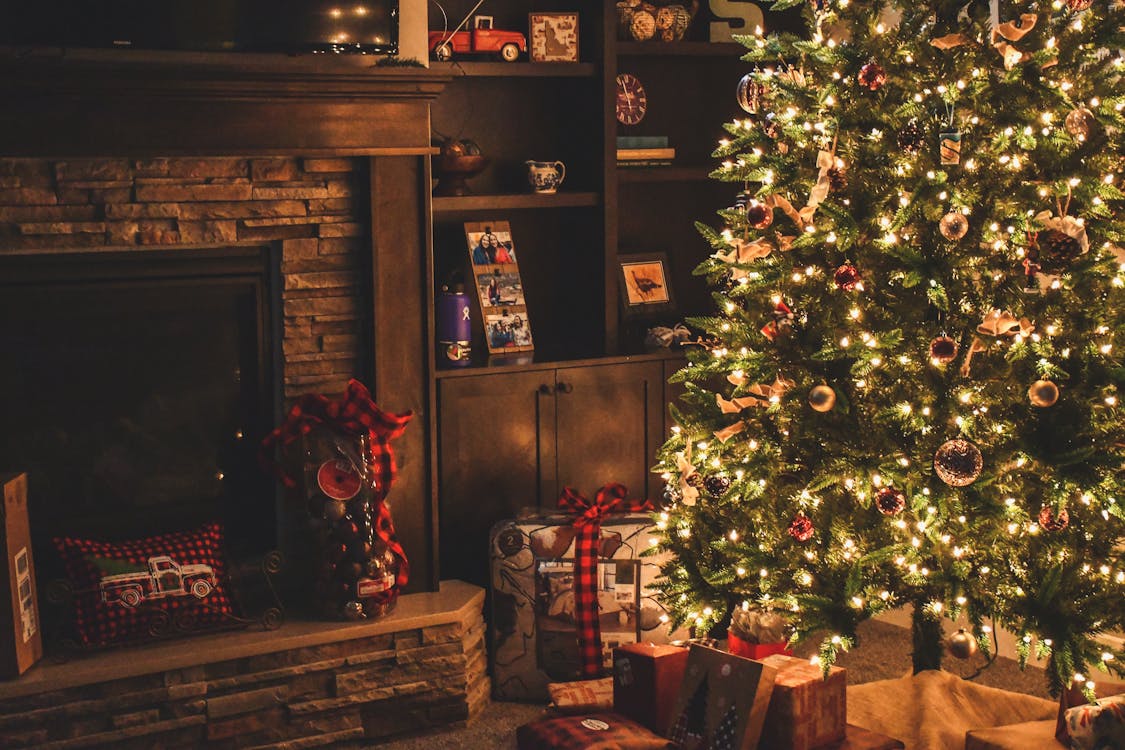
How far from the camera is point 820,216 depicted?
279cm

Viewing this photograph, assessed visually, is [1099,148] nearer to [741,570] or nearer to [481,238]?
[741,570]

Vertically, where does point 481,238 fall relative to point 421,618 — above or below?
above

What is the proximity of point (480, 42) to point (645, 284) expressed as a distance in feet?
3.11

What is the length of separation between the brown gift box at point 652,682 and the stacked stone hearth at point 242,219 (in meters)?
1.12

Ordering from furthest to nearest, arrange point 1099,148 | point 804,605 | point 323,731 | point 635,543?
point 635,543 → point 323,731 → point 804,605 → point 1099,148

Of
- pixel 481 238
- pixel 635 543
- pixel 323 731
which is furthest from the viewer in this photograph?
pixel 481 238

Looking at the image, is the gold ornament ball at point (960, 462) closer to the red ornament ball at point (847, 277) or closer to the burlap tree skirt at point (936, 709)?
the red ornament ball at point (847, 277)

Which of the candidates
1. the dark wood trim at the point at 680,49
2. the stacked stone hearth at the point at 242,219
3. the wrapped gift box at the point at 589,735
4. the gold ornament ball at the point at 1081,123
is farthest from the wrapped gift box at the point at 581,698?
the dark wood trim at the point at 680,49

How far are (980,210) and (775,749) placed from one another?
1.17m

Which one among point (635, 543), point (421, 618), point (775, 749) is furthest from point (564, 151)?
point (775, 749)

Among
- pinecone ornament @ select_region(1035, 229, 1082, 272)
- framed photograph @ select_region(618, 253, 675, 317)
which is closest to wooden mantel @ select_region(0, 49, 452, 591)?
framed photograph @ select_region(618, 253, 675, 317)

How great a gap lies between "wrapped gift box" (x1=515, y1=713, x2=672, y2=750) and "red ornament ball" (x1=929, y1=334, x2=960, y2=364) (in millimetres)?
1001

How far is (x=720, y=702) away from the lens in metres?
2.79

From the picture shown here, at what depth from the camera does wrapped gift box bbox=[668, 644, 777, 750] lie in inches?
108
